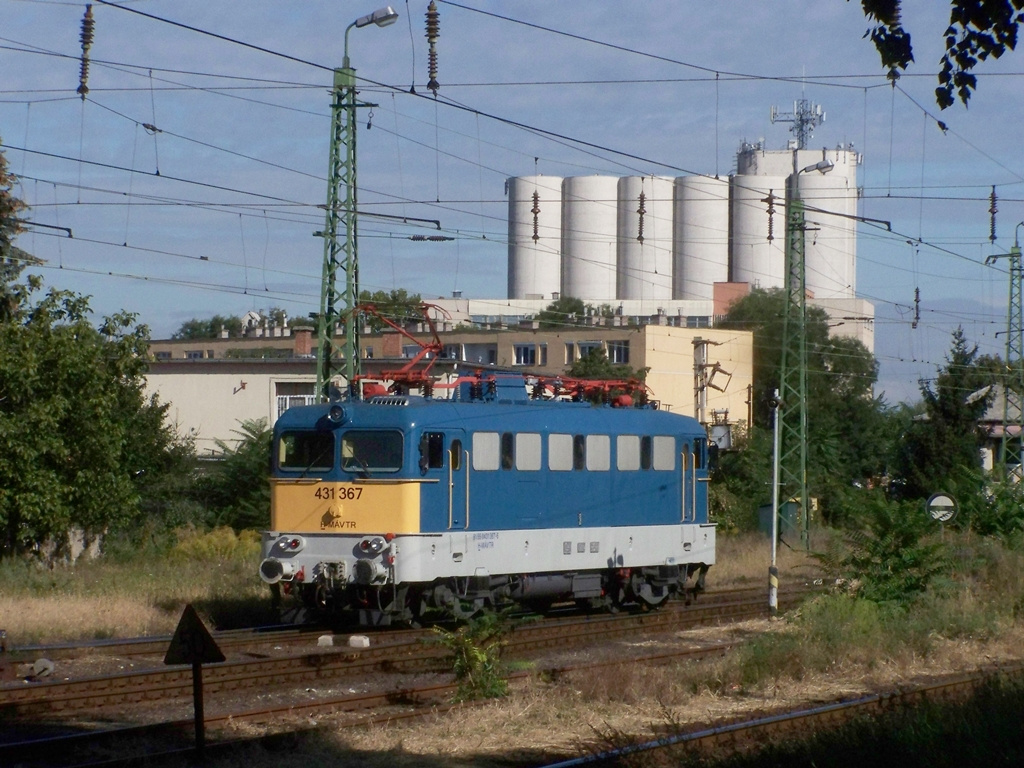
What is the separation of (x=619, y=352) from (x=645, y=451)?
4330 centimetres

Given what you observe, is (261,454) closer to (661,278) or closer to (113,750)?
(113,750)

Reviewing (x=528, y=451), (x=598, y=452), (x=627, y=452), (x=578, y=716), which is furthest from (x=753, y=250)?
(x=578, y=716)

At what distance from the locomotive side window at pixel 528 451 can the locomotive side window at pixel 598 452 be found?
121 cm

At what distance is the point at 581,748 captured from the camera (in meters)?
10.6

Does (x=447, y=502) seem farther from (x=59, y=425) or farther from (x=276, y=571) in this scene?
(x=59, y=425)

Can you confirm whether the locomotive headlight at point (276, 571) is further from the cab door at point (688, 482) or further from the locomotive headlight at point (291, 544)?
the cab door at point (688, 482)

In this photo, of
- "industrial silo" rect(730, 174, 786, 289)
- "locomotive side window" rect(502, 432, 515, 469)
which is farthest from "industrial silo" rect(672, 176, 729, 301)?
"locomotive side window" rect(502, 432, 515, 469)

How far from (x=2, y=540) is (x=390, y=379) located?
1079cm

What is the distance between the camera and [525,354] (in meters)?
71.4

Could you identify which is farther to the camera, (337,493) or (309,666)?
(337,493)

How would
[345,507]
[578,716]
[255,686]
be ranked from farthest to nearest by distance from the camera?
[345,507]
[255,686]
[578,716]

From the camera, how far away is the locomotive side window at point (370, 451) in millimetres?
17734

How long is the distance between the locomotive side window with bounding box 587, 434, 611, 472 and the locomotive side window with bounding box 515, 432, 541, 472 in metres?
1.21

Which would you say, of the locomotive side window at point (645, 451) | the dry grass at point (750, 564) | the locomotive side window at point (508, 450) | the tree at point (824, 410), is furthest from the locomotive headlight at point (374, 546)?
the dry grass at point (750, 564)
